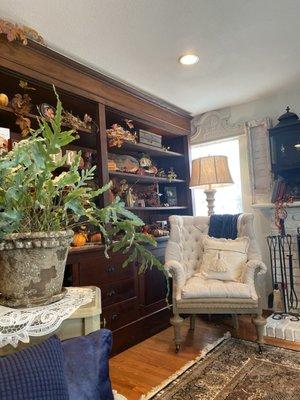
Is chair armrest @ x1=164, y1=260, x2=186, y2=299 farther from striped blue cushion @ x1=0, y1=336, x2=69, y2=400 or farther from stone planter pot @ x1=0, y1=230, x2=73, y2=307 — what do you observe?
striped blue cushion @ x1=0, y1=336, x2=69, y2=400

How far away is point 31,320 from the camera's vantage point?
844 millimetres

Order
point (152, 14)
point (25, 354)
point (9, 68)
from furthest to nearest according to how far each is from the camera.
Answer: point (9, 68)
point (152, 14)
point (25, 354)

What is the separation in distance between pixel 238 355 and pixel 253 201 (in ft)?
5.51

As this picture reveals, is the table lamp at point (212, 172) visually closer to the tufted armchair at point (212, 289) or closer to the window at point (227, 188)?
the tufted armchair at point (212, 289)

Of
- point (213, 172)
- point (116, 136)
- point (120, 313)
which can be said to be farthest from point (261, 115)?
point (120, 313)

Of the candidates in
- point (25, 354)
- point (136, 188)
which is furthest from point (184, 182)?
point (25, 354)

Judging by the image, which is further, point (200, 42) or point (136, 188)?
point (136, 188)

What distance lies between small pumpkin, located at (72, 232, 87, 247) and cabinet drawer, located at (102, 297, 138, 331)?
Result: 544 mm

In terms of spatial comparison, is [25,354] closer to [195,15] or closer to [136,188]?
[195,15]

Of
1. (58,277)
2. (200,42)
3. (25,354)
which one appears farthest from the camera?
(200,42)

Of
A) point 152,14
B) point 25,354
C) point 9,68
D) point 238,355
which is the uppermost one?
point 152,14

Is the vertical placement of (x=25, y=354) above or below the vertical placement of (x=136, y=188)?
below

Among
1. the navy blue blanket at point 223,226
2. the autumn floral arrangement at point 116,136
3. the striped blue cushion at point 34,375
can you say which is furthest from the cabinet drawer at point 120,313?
the striped blue cushion at point 34,375

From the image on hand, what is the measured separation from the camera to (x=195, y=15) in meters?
1.88
